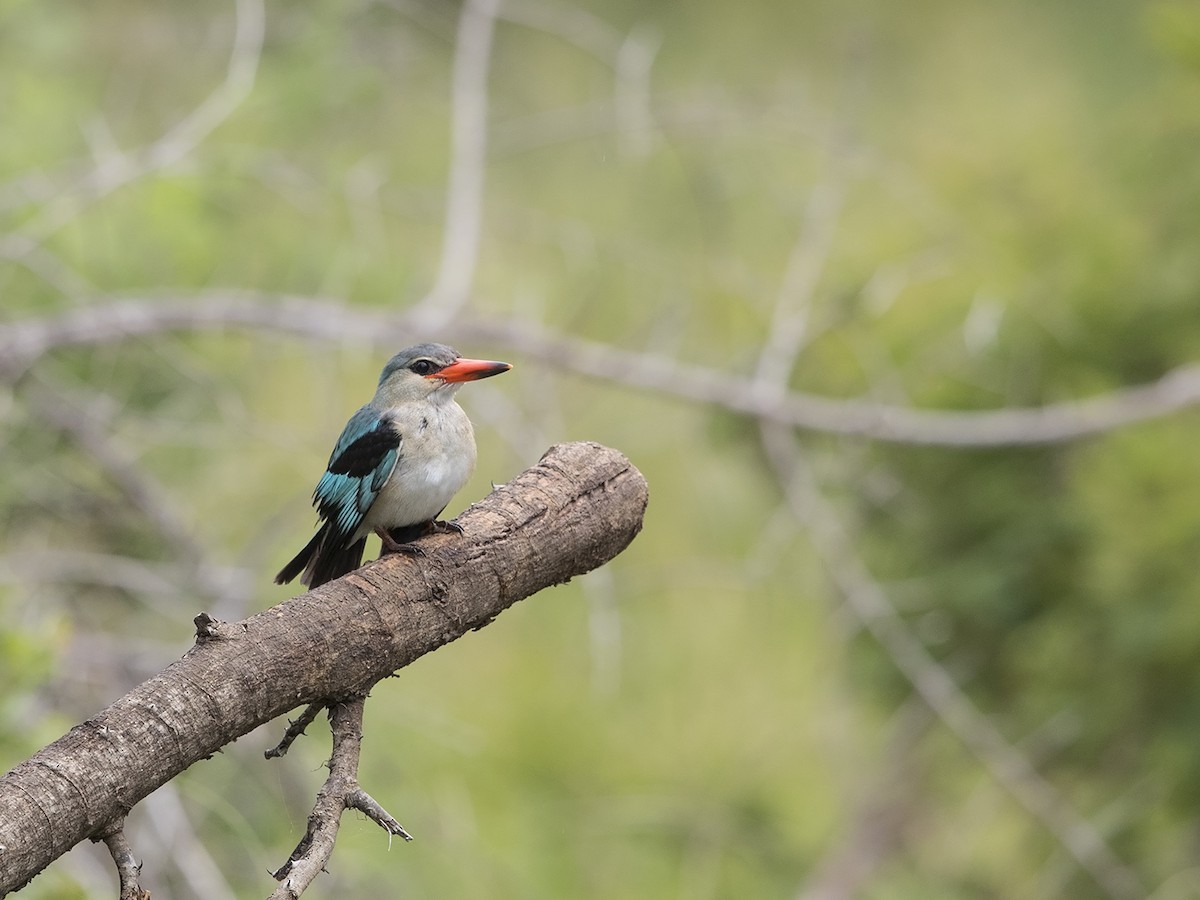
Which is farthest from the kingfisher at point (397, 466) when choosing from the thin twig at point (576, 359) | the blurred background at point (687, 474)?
the thin twig at point (576, 359)

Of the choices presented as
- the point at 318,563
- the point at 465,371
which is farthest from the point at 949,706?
the point at 318,563

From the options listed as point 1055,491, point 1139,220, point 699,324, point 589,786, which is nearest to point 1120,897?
point 1055,491

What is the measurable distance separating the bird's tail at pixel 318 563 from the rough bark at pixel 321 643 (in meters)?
0.46

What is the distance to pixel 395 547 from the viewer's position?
2688mm

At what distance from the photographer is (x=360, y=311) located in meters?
5.40

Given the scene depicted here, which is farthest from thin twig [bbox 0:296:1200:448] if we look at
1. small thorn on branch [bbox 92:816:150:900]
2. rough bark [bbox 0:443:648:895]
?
small thorn on branch [bbox 92:816:150:900]

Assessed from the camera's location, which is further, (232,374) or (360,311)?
(232,374)

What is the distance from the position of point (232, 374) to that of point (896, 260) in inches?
123

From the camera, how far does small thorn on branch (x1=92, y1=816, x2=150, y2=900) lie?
2.03m

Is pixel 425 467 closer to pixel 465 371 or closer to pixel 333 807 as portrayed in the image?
pixel 465 371

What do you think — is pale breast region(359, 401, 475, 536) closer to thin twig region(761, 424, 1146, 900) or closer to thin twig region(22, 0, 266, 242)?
thin twig region(761, 424, 1146, 900)

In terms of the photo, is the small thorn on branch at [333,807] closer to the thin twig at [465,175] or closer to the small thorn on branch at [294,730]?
the small thorn on branch at [294,730]

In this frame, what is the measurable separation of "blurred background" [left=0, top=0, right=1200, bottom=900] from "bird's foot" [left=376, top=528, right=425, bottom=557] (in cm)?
124

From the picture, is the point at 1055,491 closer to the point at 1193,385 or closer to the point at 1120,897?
the point at 1193,385
